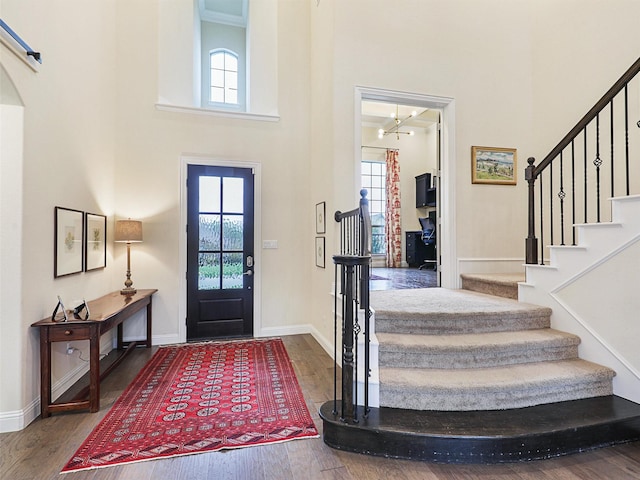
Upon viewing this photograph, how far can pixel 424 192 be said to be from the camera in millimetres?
8820

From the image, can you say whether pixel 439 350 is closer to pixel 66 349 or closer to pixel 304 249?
pixel 304 249

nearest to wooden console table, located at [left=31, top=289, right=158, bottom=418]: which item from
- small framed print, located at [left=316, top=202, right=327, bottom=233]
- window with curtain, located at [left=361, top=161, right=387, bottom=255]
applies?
small framed print, located at [left=316, top=202, right=327, bottom=233]

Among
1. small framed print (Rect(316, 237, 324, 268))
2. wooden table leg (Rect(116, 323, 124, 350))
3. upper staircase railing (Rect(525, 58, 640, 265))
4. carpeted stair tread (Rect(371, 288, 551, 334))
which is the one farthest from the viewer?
small framed print (Rect(316, 237, 324, 268))

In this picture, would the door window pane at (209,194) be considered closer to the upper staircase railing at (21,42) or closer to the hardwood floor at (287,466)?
the upper staircase railing at (21,42)

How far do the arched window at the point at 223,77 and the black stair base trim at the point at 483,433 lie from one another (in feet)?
15.5

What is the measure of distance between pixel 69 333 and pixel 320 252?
2.60 m

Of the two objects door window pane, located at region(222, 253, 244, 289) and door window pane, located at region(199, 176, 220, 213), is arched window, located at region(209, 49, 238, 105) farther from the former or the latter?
door window pane, located at region(222, 253, 244, 289)

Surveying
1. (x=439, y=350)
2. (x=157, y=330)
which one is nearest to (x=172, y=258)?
(x=157, y=330)

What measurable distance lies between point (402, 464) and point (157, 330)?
3.40 m

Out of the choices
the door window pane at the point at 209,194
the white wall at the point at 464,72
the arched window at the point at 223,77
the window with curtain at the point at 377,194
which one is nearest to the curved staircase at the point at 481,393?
the white wall at the point at 464,72

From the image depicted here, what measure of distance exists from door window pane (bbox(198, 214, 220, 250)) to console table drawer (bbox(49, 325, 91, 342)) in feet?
6.23

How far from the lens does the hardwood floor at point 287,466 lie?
182 centimetres

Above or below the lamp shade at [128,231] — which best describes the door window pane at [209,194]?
above

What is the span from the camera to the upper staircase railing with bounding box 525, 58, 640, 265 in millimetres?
2990
